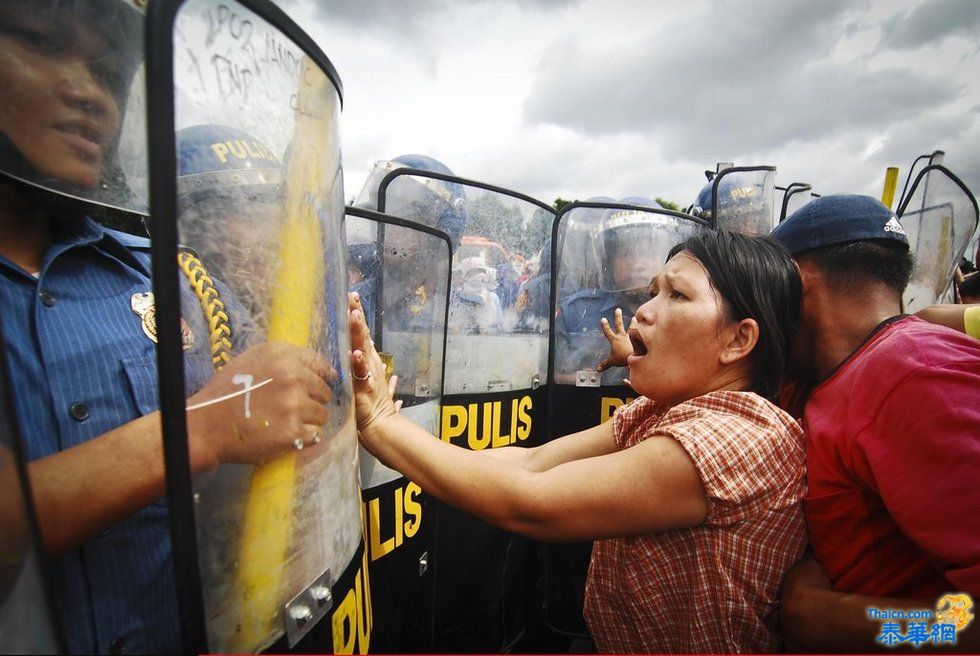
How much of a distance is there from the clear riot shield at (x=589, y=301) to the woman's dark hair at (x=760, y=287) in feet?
4.05

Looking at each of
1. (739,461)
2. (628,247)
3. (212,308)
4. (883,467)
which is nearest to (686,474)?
(739,461)

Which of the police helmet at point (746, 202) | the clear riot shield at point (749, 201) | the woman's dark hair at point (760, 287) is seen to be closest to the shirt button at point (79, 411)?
the woman's dark hair at point (760, 287)

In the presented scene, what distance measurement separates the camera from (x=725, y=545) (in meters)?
1.25

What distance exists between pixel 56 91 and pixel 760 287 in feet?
5.95

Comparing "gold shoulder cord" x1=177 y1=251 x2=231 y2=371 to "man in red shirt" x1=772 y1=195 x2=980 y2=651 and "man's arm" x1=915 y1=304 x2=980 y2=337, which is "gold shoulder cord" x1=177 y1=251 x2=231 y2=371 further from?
"man's arm" x1=915 y1=304 x2=980 y2=337

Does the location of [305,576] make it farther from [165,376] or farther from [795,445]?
[795,445]

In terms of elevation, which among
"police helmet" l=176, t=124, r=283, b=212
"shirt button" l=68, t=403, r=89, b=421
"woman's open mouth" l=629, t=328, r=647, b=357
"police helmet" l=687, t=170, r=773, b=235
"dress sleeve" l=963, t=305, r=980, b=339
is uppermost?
"police helmet" l=687, t=170, r=773, b=235

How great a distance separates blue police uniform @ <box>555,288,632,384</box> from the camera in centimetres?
288

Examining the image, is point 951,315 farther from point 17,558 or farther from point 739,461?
point 17,558

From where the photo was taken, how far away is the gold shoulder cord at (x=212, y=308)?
68cm

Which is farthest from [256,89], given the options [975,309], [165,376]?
[975,309]

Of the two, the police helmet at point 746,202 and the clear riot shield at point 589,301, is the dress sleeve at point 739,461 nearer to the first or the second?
the clear riot shield at point 589,301

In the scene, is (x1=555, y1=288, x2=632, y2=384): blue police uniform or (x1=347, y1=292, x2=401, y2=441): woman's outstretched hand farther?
(x1=555, y1=288, x2=632, y2=384): blue police uniform

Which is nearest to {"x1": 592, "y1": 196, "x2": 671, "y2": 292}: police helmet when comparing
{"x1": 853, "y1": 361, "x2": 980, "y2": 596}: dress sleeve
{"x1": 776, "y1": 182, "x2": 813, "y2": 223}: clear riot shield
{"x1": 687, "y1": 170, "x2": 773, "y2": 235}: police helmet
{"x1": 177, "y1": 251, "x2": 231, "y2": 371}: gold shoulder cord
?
{"x1": 853, "y1": 361, "x2": 980, "y2": 596}: dress sleeve
